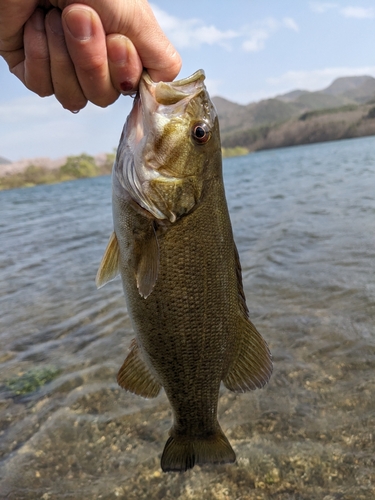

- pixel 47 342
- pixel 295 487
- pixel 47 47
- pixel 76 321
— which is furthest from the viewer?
pixel 76 321

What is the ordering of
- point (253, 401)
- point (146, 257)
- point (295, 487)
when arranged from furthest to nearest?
point (253, 401)
point (295, 487)
point (146, 257)

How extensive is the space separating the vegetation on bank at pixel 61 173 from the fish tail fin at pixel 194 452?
308 ft

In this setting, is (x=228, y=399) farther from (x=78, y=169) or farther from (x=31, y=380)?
(x=78, y=169)

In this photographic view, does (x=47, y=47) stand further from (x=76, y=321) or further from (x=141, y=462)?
(x=76, y=321)

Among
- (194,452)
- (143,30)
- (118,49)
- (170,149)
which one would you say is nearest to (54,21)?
(118,49)

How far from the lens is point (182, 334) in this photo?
234 centimetres

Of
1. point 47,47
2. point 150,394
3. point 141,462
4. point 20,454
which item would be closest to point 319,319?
point 141,462

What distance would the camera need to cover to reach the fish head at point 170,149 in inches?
86.7

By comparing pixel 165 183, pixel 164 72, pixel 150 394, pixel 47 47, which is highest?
pixel 47 47

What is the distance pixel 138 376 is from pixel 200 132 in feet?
5.26

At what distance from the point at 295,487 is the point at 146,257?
2425 mm

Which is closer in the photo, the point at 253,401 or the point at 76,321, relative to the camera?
the point at 253,401

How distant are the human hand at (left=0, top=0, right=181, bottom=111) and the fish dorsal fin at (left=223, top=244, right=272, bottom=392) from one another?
50.0 inches

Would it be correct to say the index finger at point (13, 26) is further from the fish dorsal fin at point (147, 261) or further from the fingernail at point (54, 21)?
the fish dorsal fin at point (147, 261)
